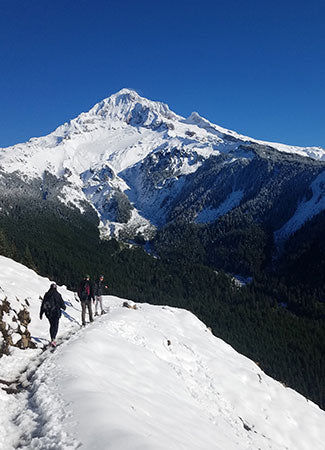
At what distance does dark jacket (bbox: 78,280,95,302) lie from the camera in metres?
25.9

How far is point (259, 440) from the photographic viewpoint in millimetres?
21969

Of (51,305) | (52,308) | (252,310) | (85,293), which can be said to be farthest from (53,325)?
(252,310)

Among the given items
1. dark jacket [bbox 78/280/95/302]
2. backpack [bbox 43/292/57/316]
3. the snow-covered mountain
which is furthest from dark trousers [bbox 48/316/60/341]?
dark jacket [bbox 78/280/95/302]

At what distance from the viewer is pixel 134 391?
15500 mm

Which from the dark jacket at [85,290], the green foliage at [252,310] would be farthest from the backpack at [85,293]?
the green foliage at [252,310]

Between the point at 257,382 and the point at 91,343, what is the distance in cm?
1708

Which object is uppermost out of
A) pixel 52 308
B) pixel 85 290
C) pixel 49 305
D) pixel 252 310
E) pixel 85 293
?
pixel 85 290

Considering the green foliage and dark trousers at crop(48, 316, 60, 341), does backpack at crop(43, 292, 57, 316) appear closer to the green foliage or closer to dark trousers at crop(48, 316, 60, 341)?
dark trousers at crop(48, 316, 60, 341)

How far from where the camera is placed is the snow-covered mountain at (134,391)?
1051 centimetres

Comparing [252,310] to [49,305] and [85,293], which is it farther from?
[49,305]

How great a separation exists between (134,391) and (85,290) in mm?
11767

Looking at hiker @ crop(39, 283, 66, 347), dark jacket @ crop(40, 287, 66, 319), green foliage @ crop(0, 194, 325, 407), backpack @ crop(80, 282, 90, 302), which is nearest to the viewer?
hiker @ crop(39, 283, 66, 347)

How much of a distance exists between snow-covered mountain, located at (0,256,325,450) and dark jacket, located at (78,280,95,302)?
7.74ft

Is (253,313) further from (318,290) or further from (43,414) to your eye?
(43,414)
